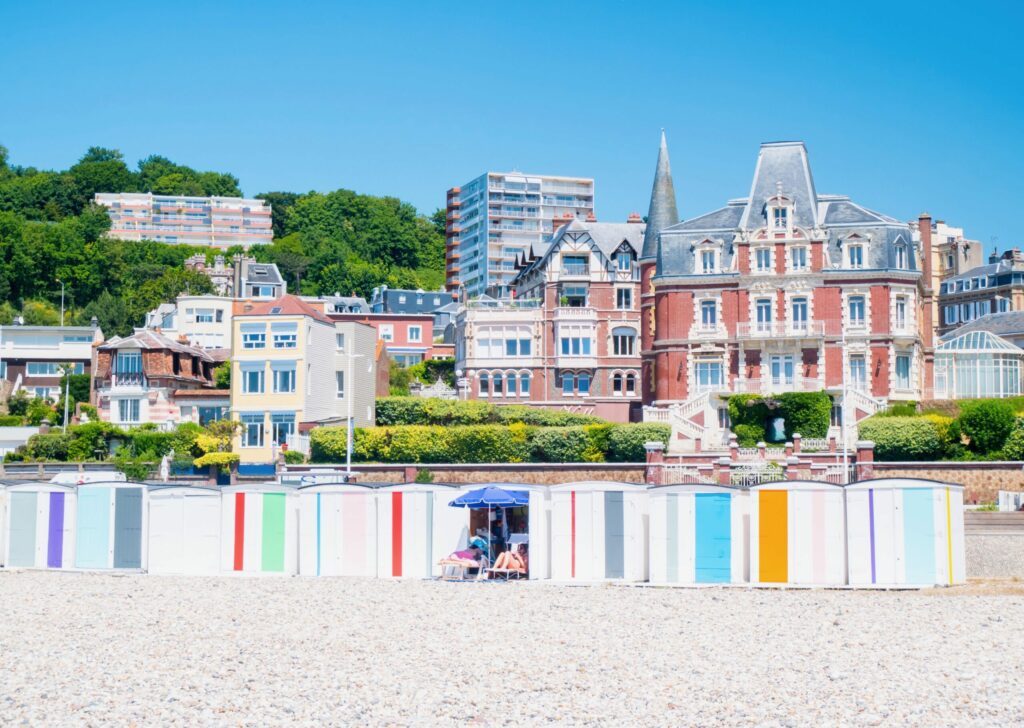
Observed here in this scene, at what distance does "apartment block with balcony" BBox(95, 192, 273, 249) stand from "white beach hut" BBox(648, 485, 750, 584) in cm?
12754

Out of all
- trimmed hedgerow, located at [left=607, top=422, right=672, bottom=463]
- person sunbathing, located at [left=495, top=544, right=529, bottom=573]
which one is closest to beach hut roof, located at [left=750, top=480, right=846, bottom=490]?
person sunbathing, located at [left=495, top=544, right=529, bottom=573]

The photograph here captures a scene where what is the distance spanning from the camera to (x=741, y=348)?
5703 centimetres

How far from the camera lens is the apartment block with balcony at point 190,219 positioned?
15200 centimetres

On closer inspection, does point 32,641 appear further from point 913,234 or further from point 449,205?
point 449,205

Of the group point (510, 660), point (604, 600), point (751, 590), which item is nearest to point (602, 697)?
point (510, 660)

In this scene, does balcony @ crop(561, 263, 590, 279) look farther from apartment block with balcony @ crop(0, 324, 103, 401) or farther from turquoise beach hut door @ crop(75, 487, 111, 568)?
turquoise beach hut door @ crop(75, 487, 111, 568)

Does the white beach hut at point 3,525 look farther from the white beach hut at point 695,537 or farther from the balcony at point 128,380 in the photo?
the balcony at point 128,380

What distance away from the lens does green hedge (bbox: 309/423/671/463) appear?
49.8 metres

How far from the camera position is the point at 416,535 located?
32.6 m

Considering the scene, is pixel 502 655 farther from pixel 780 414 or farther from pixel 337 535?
pixel 780 414

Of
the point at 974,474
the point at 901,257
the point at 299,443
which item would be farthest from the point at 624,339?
the point at 974,474

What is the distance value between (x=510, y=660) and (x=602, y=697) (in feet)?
9.54

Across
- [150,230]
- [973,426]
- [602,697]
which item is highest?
[150,230]

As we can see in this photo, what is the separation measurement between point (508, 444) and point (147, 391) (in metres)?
22.0
